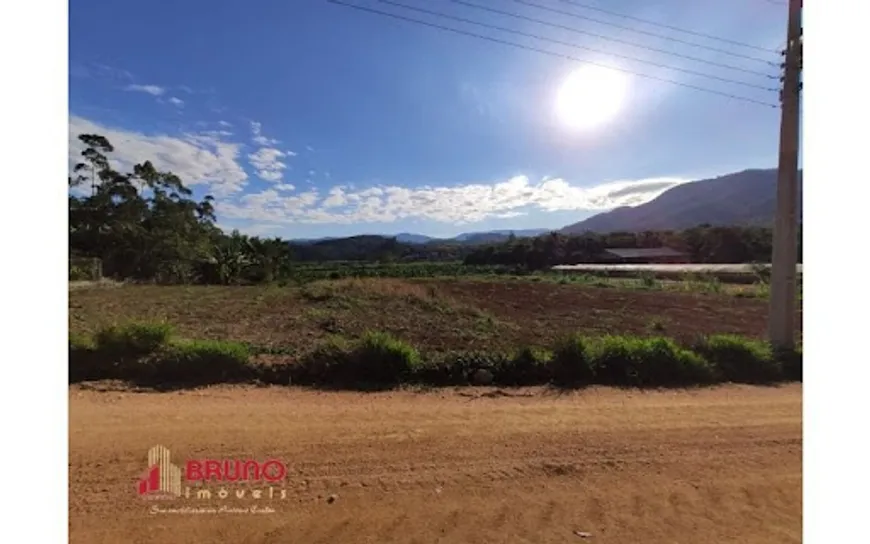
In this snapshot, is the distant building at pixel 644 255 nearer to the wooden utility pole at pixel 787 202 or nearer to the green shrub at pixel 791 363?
the wooden utility pole at pixel 787 202

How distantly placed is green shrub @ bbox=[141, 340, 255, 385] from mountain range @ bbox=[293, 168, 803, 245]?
41.2 inches

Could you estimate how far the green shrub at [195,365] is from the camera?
312 centimetres

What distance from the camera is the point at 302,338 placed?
13.6ft

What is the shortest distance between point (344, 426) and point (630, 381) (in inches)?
89.2

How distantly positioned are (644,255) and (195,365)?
5.07m

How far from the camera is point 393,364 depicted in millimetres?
3348

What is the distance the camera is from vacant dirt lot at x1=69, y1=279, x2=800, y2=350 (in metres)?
4.17

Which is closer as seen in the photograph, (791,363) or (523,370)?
(523,370)

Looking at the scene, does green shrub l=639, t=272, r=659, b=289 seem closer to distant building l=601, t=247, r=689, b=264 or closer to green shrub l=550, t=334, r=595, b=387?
distant building l=601, t=247, r=689, b=264

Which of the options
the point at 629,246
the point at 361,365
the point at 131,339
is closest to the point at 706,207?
the point at 629,246

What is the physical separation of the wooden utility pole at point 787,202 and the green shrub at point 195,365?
4595 mm

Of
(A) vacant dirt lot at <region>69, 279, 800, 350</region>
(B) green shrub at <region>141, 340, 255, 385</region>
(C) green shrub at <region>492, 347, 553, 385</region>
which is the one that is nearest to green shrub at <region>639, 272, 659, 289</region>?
(A) vacant dirt lot at <region>69, 279, 800, 350</region>

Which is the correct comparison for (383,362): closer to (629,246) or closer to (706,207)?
(706,207)
